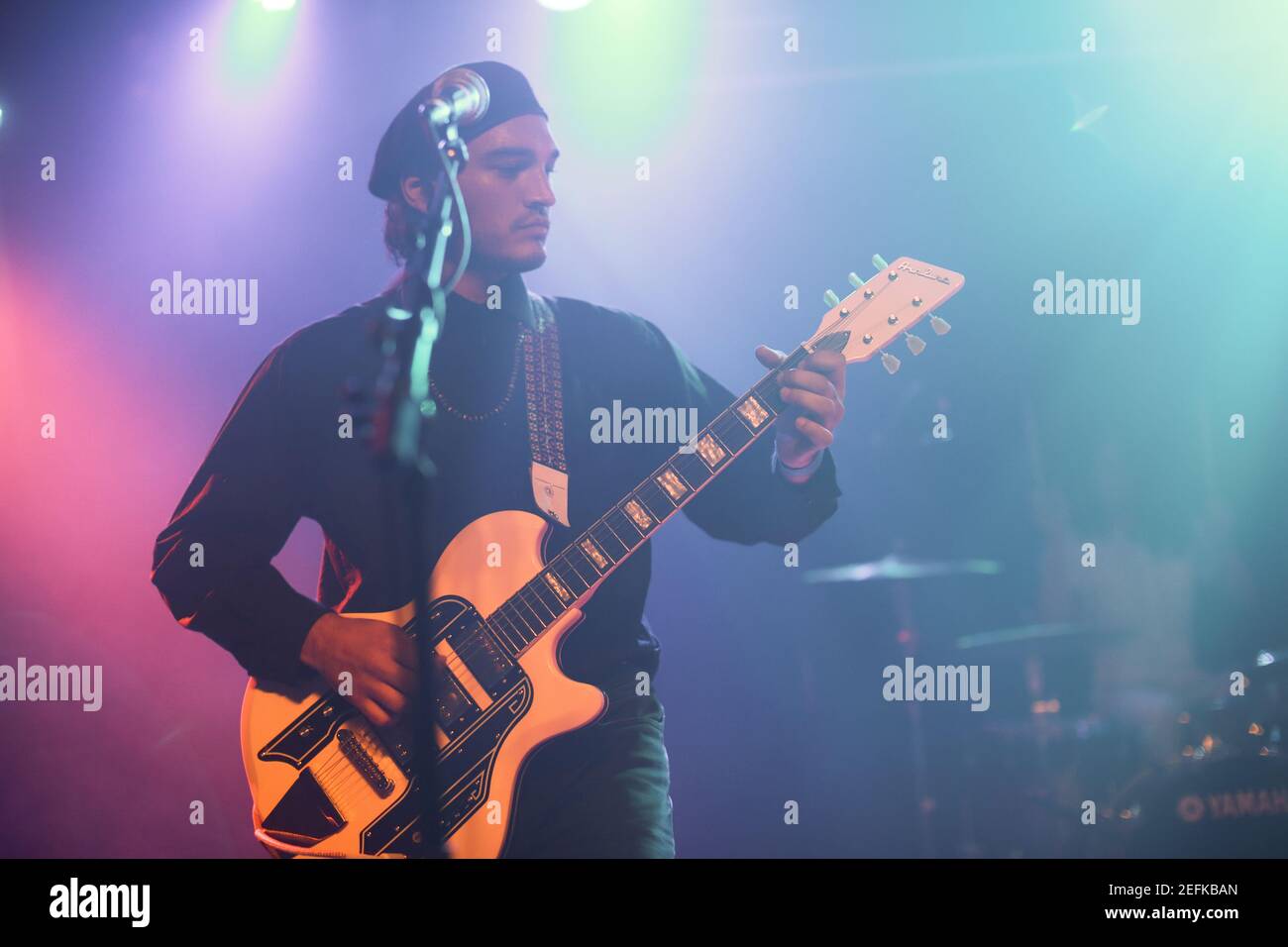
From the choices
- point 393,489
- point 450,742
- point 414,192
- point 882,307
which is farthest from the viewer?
point 414,192

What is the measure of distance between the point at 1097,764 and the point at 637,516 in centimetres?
135

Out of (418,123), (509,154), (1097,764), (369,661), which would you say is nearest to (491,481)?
(369,661)

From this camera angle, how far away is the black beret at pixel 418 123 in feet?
9.07

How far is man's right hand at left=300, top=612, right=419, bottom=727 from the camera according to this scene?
2471 mm

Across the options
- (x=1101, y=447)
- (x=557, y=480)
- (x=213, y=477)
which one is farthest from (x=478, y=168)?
(x=1101, y=447)

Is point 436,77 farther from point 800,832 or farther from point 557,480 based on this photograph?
point 800,832

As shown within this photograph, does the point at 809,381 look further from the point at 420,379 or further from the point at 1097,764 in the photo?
the point at 420,379

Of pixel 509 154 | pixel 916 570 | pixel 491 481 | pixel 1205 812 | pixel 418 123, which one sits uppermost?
pixel 418 123

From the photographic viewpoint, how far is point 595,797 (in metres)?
2.53

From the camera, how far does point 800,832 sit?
2.71m

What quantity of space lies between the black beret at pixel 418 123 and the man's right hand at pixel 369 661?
3.86 ft

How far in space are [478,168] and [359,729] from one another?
1454mm

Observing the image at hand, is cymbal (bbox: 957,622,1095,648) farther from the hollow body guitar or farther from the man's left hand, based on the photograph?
the hollow body guitar

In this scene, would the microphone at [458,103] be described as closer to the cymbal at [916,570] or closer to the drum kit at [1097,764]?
the cymbal at [916,570]
